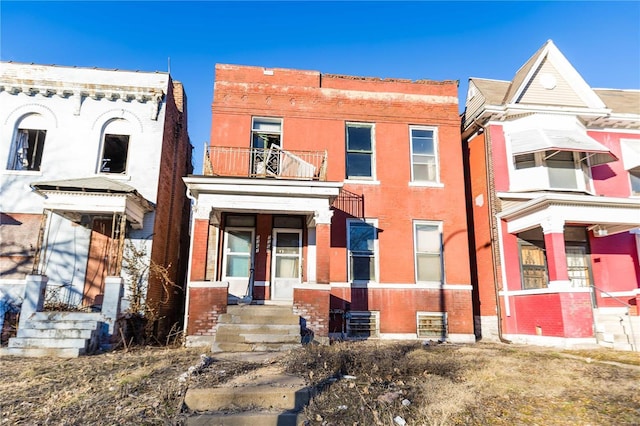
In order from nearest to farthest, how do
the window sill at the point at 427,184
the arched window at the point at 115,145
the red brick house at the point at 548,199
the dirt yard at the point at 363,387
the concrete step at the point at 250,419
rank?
the concrete step at the point at 250,419, the dirt yard at the point at 363,387, the red brick house at the point at 548,199, the arched window at the point at 115,145, the window sill at the point at 427,184

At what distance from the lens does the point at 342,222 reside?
12.0 m

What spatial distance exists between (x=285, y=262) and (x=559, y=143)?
934 centimetres

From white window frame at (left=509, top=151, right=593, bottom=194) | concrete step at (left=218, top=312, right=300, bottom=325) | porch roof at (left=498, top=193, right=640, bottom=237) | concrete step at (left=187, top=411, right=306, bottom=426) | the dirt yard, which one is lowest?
concrete step at (left=187, top=411, right=306, bottom=426)

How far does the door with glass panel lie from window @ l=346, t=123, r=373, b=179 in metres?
3.88

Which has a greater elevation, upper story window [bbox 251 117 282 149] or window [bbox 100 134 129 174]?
upper story window [bbox 251 117 282 149]

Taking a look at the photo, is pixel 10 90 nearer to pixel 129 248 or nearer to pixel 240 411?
pixel 129 248

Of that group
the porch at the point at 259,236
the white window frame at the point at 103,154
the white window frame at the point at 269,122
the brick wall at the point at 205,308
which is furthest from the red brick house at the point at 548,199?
the white window frame at the point at 103,154

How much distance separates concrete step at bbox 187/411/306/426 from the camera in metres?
4.29

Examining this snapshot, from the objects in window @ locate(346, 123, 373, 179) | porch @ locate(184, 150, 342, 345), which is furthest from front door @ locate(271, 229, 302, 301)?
window @ locate(346, 123, 373, 179)

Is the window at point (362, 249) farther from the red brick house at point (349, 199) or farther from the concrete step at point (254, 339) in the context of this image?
the concrete step at point (254, 339)

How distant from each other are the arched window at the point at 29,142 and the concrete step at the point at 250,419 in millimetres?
11151

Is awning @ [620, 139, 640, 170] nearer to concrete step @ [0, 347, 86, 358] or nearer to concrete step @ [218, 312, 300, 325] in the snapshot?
concrete step @ [218, 312, 300, 325]

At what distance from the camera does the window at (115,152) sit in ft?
40.2

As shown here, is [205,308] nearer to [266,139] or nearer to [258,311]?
[258,311]
